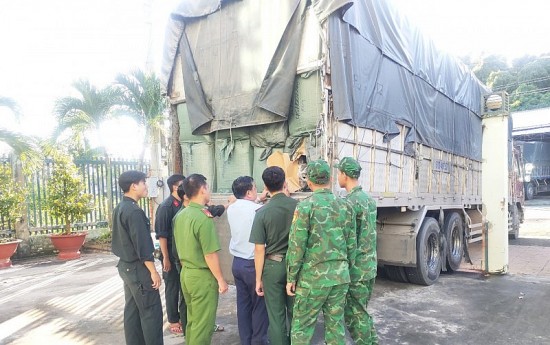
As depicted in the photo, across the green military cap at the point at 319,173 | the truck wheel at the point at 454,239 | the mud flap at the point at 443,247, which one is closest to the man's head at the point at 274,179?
the green military cap at the point at 319,173

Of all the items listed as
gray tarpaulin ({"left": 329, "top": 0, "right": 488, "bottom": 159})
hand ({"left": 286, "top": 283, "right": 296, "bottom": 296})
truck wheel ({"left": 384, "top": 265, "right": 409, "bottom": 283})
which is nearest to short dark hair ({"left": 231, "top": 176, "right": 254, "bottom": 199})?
hand ({"left": 286, "top": 283, "right": 296, "bottom": 296})

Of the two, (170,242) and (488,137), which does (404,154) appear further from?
(170,242)

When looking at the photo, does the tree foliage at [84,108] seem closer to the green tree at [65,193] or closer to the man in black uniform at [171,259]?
the green tree at [65,193]

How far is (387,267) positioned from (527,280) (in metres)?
2.05

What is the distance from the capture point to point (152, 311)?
2.87 meters

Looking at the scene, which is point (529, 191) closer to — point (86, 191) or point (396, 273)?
point (396, 273)

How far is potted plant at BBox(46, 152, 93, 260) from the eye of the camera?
809 centimetres

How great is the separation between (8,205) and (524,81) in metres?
32.1

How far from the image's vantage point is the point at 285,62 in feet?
12.6

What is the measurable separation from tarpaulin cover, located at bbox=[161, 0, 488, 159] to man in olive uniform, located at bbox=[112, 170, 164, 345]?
1.63m

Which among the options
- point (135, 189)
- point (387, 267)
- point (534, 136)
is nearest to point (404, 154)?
point (387, 267)

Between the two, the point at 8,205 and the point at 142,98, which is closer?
the point at 8,205

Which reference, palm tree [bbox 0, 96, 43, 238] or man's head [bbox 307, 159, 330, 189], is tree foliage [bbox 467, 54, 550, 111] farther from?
man's head [bbox 307, 159, 330, 189]

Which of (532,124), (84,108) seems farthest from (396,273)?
(532,124)
